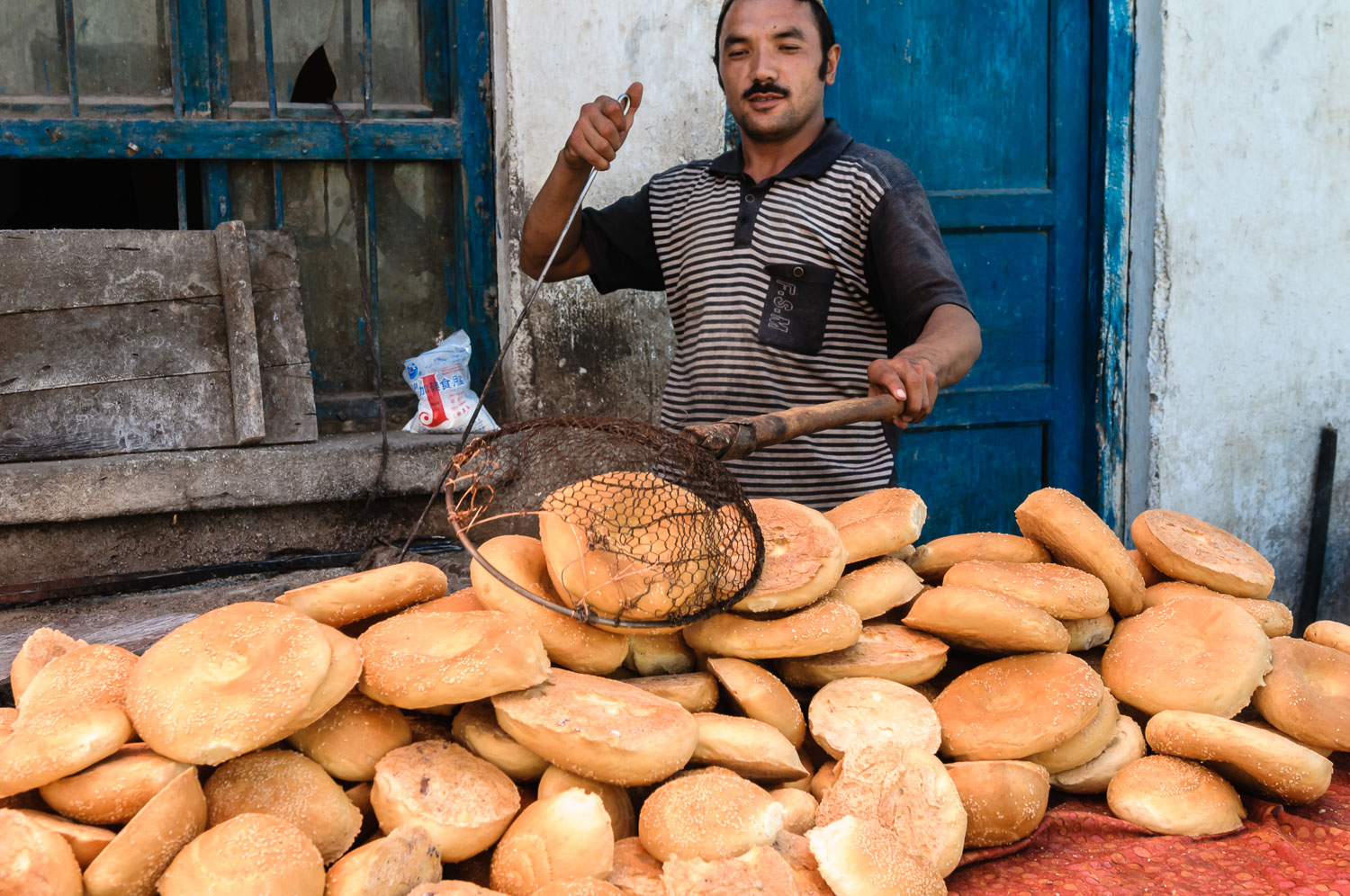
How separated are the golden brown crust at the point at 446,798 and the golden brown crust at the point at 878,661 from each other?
0.52m

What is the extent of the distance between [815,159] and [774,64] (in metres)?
0.28

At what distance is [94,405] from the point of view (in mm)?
3039

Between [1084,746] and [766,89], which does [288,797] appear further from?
[766,89]

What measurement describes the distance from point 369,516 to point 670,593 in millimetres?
1958

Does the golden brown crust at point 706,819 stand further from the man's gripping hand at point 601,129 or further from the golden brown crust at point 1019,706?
the man's gripping hand at point 601,129

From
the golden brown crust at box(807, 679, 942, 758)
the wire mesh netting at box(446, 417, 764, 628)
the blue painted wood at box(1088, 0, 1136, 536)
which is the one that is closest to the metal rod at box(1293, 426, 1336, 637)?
the blue painted wood at box(1088, 0, 1136, 536)

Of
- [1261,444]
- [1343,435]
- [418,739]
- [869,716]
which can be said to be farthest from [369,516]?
[1343,435]

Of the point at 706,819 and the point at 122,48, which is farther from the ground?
the point at 122,48

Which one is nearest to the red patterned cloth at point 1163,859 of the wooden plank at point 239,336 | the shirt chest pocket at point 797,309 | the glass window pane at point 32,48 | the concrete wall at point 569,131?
the shirt chest pocket at point 797,309

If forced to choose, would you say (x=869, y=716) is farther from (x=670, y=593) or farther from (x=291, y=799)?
(x=291, y=799)

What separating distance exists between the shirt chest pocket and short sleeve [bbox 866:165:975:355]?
5.9 inches

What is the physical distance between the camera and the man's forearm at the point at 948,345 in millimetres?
2367

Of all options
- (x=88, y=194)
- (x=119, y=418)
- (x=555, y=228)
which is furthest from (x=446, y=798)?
(x=88, y=194)

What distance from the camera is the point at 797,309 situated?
2814 millimetres
